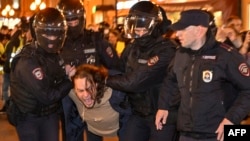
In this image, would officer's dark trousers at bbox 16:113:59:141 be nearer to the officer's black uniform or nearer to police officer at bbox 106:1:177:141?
police officer at bbox 106:1:177:141

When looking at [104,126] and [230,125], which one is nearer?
[230,125]

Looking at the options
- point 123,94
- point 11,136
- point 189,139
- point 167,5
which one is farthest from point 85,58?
point 167,5

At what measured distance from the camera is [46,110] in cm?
447

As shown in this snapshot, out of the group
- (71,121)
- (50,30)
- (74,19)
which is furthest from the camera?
(74,19)

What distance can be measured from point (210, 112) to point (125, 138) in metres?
1.14

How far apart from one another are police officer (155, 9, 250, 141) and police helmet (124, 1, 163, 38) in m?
0.68

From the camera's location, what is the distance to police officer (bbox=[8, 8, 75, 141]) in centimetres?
428

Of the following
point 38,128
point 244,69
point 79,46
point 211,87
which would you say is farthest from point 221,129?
point 79,46

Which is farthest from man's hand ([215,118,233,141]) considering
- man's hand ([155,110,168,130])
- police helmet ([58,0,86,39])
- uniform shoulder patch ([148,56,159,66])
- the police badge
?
police helmet ([58,0,86,39])

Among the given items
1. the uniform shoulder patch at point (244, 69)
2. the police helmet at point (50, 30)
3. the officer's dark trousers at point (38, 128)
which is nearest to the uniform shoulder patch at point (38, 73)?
the police helmet at point (50, 30)

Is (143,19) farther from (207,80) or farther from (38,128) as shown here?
(38,128)

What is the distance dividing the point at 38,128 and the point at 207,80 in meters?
1.64

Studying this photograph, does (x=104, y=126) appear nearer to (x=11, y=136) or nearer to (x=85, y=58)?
(x=85, y=58)

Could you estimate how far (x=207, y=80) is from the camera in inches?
141
